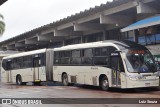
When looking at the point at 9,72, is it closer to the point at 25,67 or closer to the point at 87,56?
the point at 25,67

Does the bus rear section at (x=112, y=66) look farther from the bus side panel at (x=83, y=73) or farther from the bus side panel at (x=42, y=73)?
the bus side panel at (x=42, y=73)

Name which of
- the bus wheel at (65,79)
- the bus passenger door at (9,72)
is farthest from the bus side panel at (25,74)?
the bus wheel at (65,79)

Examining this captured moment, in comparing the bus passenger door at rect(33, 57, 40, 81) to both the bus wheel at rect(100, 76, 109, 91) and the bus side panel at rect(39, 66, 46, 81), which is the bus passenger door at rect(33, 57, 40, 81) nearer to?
the bus side panel at rect(39, 66, 46, 81)

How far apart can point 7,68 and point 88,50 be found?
14.9 meters

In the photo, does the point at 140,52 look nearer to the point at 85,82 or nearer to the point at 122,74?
the point at 122,74

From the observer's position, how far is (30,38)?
47.1 meters

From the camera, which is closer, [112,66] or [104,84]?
[112,66]

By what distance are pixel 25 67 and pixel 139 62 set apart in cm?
1491

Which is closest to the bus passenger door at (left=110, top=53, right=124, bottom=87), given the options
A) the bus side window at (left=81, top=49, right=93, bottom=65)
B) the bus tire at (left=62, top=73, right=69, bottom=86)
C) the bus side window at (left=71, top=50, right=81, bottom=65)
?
the bus side window at (left=81, top=49, right=93, bottom=65)

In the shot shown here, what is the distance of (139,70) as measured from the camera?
749 inches

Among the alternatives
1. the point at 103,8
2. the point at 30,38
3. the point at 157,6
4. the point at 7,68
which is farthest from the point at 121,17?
the point at 30,38

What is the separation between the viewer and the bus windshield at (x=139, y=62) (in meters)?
19.1

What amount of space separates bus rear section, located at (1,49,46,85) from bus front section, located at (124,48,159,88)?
441 inches

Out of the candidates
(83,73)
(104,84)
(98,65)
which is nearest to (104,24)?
(83,73)
